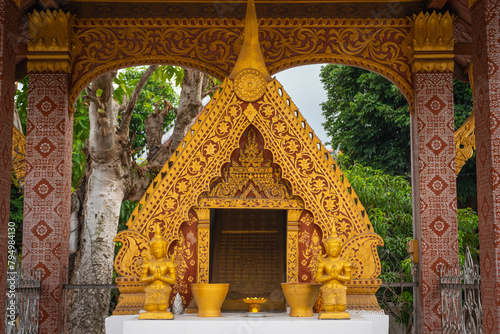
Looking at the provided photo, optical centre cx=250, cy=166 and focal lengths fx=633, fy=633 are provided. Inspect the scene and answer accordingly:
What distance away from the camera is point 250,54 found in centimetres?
571

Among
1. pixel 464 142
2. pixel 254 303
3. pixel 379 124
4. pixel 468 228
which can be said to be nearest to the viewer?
pixel 254 303

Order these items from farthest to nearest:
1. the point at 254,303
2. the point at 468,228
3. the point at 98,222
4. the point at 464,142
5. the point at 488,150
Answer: the point at 468,228 → the point at 98,222 → the point at 464,142 → the point at 254,303 → the point at 488,150

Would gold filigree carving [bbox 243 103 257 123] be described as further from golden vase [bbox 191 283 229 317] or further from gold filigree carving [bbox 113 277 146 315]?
gold filigree carving [bbox 113 277 146 315]

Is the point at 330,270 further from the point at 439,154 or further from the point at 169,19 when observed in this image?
the point at 169,19

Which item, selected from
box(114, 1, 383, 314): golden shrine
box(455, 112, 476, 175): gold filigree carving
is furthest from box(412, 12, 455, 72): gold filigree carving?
box(114, 1, 383, 314): golden shrine

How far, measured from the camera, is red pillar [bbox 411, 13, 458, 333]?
6.43 m

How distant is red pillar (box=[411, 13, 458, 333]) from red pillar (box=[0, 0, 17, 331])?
406cm

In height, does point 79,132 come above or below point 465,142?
above

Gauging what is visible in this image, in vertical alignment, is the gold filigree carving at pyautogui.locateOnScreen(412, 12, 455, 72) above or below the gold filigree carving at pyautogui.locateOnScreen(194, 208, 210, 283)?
above

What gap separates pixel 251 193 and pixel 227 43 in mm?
2172

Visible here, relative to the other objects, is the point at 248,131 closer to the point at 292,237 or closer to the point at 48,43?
the point at 292,237

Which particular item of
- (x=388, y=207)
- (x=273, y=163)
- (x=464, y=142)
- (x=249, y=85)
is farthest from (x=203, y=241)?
(x=388, y=207)

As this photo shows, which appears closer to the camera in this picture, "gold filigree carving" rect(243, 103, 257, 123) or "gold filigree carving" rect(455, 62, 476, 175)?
"gold filigree carving" rect(243, 103, 257, 123)

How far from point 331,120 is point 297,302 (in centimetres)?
1329
